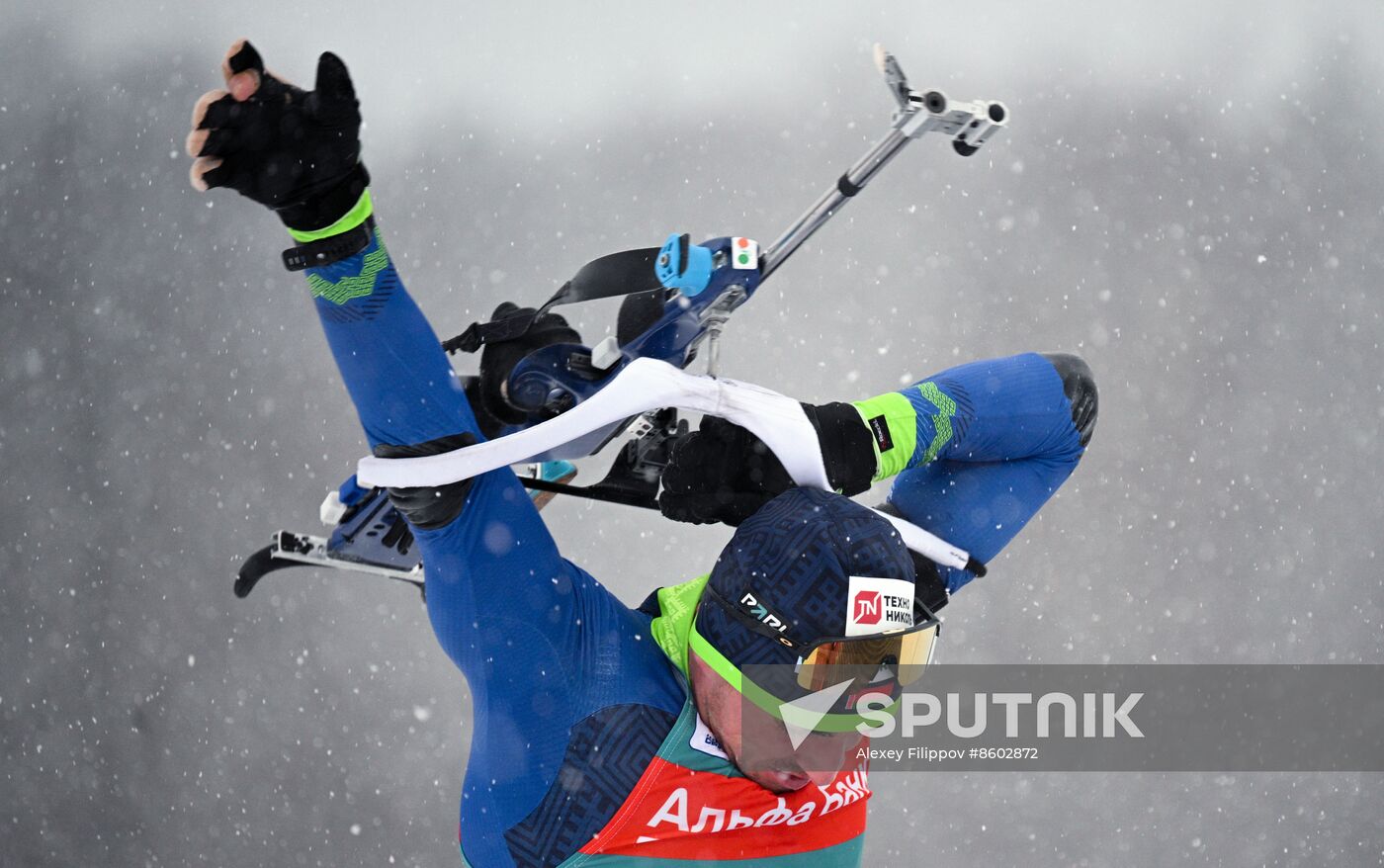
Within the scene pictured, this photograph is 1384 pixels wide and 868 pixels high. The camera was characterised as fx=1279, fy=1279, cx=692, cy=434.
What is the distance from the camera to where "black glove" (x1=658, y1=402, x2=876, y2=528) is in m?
1.52

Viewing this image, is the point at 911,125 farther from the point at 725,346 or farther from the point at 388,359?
the point at 725,346

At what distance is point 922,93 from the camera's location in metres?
1.49

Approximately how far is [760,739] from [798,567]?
0.78 feet

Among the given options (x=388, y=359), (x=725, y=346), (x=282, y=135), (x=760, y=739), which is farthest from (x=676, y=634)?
(x=725, y=346)

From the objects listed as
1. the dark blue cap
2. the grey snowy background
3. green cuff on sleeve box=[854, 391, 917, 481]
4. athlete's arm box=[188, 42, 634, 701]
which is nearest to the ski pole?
green cuff on sleeve box=[854, 391, 917, 481]

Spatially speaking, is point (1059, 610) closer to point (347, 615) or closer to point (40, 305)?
point (347, 615)

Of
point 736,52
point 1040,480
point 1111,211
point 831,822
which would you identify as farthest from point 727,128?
point 831,822

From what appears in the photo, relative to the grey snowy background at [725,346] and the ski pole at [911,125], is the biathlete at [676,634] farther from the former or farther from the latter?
the grey snowy background at [725,346]

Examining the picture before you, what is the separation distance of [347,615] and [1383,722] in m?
3.40

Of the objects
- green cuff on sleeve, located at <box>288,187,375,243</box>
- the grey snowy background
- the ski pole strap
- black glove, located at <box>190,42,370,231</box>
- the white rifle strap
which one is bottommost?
the grey snowy background

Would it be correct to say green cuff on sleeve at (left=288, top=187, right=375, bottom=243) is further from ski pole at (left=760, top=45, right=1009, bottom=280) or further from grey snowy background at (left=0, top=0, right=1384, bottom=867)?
grey snowy background at (left=0, top=0, right=1384, bottom=867)

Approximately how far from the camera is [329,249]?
3.97ft

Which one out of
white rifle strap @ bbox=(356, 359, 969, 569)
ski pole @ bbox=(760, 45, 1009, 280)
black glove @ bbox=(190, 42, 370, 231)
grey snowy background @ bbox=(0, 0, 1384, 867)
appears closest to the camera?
black glove @ bbox=(190, 42, 370, 231)

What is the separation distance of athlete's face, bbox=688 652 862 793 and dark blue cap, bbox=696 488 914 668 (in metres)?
0.05
